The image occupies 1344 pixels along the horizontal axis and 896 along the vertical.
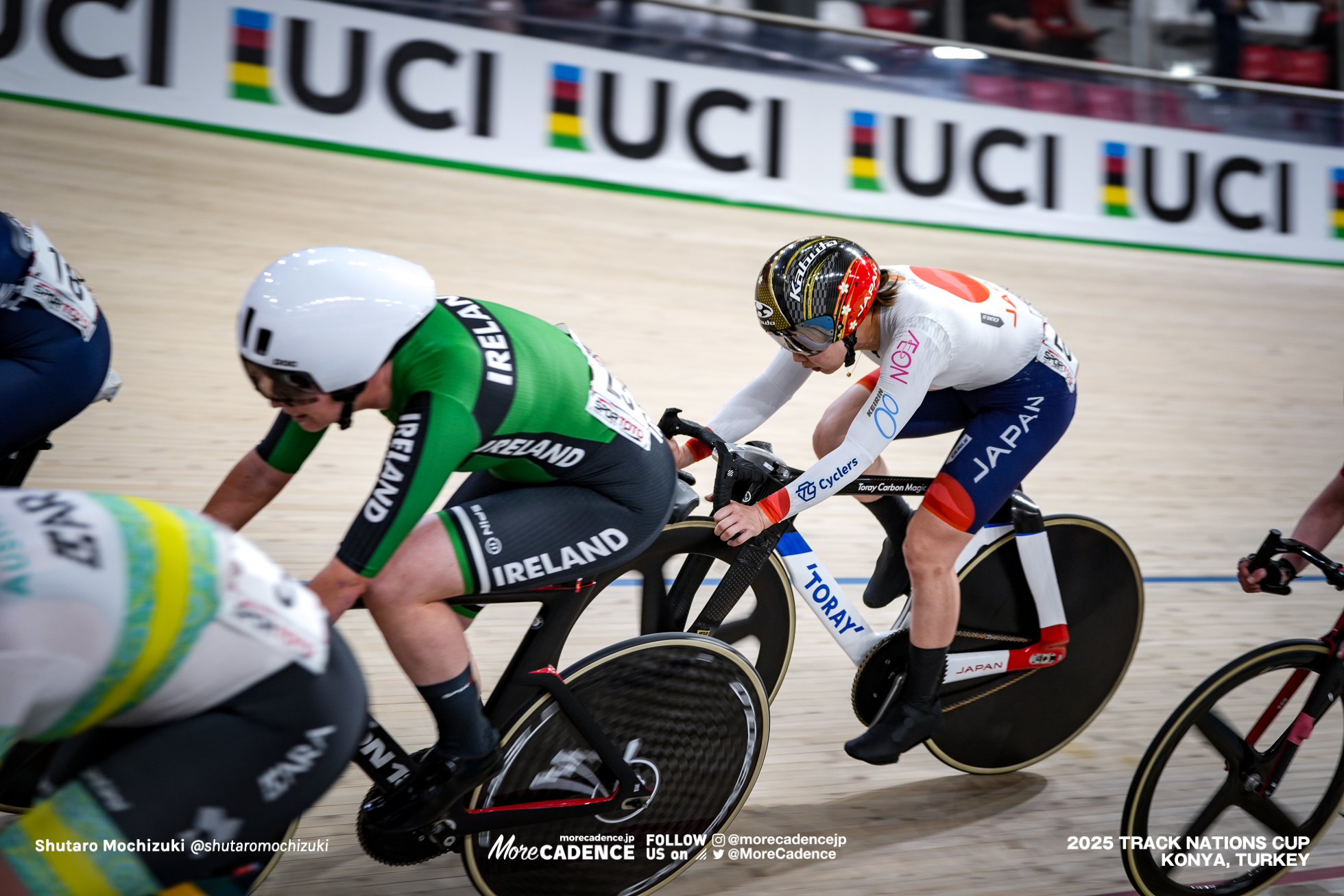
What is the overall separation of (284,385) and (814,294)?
1.11m

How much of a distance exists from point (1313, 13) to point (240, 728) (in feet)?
34.1

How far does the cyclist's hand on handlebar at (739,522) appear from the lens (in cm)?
213

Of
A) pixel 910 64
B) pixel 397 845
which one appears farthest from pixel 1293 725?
pixel 910 64

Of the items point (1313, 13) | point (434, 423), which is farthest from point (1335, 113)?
point (434, 423)

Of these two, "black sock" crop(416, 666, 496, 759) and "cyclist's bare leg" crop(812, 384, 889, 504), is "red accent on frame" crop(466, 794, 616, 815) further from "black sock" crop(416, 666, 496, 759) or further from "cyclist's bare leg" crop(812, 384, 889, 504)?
"cyclist's bare leg" crop(812, 384, 889, 504)

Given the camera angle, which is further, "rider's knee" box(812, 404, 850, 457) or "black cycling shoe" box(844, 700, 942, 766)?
"rider's knee" box(812, 404, 850, 457)

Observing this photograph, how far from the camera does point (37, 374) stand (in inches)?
91.8

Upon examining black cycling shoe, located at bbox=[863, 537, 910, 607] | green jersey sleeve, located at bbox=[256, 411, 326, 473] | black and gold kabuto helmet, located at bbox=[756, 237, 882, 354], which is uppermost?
black and gold kabuto helmet, located at bbox=[756, 237, 882, 354]

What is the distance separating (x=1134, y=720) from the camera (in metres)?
3.13

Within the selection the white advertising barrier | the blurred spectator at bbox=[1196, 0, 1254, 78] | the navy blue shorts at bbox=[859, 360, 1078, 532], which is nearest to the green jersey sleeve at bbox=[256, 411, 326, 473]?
the navy blue shorts at bbox=[859, 360, 1078, 532]

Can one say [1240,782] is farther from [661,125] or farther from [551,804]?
[661,125]

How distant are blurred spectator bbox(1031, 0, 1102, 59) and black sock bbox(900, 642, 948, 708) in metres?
7.08

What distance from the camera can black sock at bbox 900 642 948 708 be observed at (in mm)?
2434

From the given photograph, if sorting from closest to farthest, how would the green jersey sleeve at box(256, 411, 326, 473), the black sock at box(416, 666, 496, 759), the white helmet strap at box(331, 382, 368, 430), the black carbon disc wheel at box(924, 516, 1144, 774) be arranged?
the white helmet strap at box(331, 382, 368, 430) → the black sock at box(416, 666, 496, 759) → the green jersey sleeve at box(256, 411, 326, 473) → the black carbon disc wheel at box(924, 516, 1144, 774)
